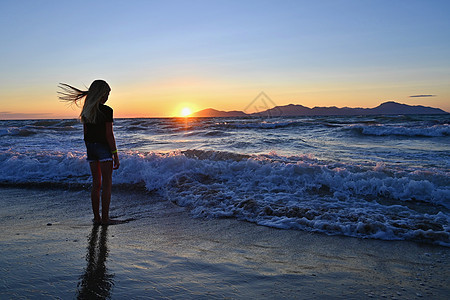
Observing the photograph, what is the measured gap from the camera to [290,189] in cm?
596

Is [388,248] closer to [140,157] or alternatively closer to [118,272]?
[118,272]

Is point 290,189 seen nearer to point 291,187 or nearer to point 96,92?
point 291,187

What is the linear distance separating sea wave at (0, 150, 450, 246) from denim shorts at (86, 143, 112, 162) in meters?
1.53

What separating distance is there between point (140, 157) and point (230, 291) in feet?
21.3

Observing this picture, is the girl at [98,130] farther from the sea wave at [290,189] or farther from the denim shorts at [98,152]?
the sea wave at [290,189]

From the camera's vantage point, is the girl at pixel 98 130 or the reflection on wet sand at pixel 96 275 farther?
the girl at pixel 98 130

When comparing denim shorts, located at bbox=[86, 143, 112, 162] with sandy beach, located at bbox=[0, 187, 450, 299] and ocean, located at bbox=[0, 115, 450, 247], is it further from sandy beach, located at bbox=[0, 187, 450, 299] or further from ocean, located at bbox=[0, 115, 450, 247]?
ocean, located at bbox=[0, 115, 450, 247]

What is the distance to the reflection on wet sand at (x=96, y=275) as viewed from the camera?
226 centimetres

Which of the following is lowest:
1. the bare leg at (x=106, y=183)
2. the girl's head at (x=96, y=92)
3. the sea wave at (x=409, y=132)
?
the bare leg at (x=106, y=183)

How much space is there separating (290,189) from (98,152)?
340 cm

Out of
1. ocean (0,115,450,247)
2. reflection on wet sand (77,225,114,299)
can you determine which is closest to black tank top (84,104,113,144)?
reflection on wet sand (77,225,114,299)

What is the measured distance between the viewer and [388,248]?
133 inches

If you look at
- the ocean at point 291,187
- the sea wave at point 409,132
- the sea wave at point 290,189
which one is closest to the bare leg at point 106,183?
the ocean at point 291,187

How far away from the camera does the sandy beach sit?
2.34m
